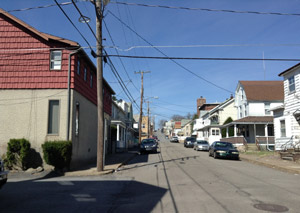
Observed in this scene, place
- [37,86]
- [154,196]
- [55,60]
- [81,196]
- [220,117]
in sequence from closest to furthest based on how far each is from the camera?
[154,196] < [81,196] < [37,86] < [55,60] < [220,117]

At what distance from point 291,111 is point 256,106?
16566mm

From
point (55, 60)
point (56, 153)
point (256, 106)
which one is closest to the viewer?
point (56, 153)

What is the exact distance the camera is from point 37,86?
15.1 meters

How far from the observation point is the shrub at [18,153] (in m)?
14.0

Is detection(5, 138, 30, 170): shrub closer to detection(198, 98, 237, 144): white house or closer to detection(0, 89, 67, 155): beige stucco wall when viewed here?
detection(0, 89, 67, 155): beige stucco wall

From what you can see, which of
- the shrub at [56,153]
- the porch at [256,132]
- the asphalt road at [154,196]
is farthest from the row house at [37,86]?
the porch at [256,132]

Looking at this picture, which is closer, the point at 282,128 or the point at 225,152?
the point at 225,152

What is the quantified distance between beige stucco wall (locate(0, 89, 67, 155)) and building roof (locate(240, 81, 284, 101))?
2893cm

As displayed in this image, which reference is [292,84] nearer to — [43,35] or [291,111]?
[291,111]

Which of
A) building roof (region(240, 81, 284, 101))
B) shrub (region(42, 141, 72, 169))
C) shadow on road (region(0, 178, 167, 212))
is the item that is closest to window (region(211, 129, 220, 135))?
building roof (region(240, 81, 284, 101))

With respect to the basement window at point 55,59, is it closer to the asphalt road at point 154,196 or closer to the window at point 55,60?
the window at point 55,60

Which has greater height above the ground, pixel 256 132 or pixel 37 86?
pixel 37 86

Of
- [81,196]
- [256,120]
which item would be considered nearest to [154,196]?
[81,196]

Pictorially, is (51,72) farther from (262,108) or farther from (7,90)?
(262,108)
